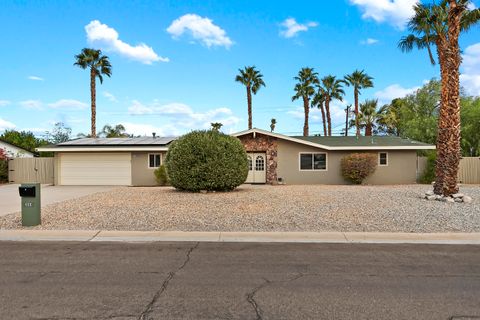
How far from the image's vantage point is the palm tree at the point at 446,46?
13914 mm

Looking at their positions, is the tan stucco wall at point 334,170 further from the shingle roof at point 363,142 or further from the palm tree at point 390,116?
the palm tree at point 390,116

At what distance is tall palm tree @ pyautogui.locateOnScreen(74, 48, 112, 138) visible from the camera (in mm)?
34281

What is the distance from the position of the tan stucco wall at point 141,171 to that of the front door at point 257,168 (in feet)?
Answer: 18.5

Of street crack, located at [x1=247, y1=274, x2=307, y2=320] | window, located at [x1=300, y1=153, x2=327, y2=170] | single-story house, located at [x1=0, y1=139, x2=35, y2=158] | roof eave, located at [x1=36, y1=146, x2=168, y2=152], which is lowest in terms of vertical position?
street crack, located at [x1=247, y1=274, x2=307, y2=320]

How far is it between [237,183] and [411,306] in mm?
12120

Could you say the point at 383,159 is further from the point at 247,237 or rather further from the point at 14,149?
the point at 14,149

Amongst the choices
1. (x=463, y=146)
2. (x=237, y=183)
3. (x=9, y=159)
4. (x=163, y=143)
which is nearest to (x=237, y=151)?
(x=237, y=183)

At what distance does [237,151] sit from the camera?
1623 cm

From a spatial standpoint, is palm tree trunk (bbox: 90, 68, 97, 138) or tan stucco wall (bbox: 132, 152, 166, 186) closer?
tan stucco wall (bbox: 132, 152, 166, 186)

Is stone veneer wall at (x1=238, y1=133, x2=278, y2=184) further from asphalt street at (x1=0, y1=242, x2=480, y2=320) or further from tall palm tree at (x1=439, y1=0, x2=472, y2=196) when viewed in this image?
asphalt street at (x1=0, y1=242, x2=480, y2=320)

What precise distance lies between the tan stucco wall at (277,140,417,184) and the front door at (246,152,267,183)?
1009 millimetres

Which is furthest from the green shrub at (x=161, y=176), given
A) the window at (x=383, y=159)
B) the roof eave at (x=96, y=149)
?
the window at (x=383, y=159)

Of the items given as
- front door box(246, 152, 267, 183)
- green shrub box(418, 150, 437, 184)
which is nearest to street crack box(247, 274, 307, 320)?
front door box(246, 152, 267, 183)

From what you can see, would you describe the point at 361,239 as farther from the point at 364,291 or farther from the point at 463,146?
the point at 463,146
